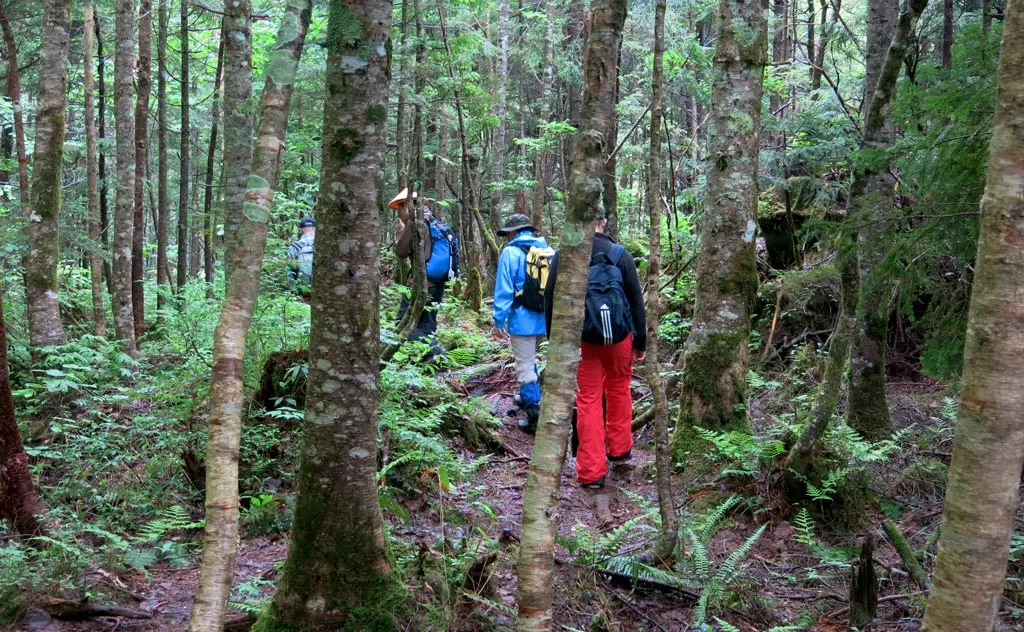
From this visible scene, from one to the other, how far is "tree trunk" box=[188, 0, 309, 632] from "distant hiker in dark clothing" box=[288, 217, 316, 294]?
5.96m

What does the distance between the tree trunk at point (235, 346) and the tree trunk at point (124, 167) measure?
29.6 ft

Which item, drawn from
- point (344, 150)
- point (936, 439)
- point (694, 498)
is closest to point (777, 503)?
point (694, 498)

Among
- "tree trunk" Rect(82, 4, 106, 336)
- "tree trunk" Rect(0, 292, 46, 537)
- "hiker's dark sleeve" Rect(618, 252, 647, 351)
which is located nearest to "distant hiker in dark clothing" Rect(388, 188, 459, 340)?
"hiker's dark sleeve" Rect(618, 252, 647, 351)

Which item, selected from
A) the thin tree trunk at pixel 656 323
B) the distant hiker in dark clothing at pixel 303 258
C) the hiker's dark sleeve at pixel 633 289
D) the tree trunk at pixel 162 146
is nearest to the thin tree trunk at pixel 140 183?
the tree trunk at pixel 162 146

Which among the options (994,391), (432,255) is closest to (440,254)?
(432,255)

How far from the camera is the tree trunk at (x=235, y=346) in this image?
2635 millimetres

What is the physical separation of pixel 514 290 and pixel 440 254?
2.50m

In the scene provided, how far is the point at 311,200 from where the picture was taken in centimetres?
2069

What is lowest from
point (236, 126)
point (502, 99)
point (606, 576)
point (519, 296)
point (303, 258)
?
point (606, 576)

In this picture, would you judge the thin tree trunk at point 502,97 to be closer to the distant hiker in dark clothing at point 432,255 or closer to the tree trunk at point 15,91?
the distant hiker in dark clothing at point 432,255

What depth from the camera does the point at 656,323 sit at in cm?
470

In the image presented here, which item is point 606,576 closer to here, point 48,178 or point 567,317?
point 567,317

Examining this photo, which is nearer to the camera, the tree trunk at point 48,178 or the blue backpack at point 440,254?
the tree trunk at point 48,178

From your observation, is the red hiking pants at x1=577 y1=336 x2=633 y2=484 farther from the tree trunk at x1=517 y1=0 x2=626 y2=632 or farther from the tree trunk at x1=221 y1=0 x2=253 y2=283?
the tree trunk at x1=221 y1=0 x2=253 y2=283
